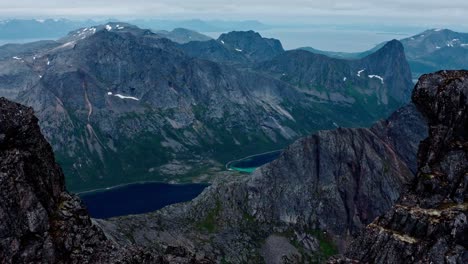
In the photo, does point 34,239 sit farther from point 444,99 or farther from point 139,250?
point 444,99

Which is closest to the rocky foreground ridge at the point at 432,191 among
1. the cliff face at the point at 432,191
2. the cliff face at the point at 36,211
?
the cliff face at the point at 432,191

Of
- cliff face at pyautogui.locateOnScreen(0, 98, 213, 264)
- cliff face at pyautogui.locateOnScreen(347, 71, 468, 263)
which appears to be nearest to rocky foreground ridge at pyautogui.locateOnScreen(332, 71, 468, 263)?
cliff face at pyautogui.locateOnScreen(347, 71, 468, 263)

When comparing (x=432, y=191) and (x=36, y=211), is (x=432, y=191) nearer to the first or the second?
(x=432, y=191)

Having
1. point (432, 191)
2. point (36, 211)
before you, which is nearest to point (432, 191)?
point (432, 191)

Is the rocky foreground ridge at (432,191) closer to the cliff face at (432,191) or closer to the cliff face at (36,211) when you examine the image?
the cliff face at (432,191)

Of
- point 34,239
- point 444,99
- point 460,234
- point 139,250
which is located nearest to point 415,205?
point 460,234

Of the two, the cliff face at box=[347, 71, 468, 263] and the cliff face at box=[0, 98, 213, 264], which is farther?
the cliff face at box=[347, 71, 468, 263]

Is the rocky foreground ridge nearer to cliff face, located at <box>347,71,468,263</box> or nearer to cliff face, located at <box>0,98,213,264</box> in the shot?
cliff face, located at <box>347,71,468,263</box>
